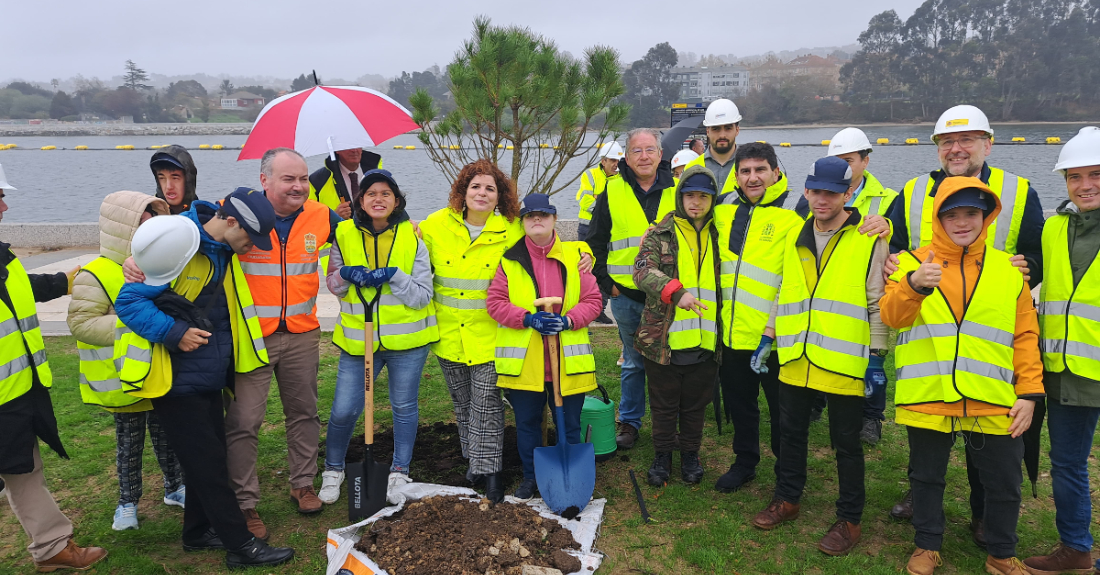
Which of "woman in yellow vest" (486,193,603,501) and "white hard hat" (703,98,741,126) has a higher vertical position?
"white hard hat" (703,98,741,126)

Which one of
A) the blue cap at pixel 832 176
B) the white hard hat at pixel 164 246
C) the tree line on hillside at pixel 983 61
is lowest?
the white hard hat at pixel 164 246

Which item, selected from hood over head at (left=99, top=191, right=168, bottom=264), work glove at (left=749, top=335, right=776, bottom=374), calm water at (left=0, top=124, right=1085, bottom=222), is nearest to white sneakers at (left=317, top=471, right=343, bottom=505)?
hood over head at (left=99, top=191, right=168, bottom=264)

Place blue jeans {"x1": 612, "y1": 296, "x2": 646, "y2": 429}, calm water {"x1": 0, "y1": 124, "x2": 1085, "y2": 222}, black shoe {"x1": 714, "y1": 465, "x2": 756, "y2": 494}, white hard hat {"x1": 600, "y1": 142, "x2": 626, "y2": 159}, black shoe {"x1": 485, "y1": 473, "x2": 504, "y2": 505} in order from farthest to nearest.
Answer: calm water {"x1": 0, "y1": 124, "x2": 1085, "y2": 222}, white hard hat {"x1": 600, "y1": 142, "x2": 626, "y2": 159}, blue jeans {"x1": 612, "y1": 296, "x2": 646, "y2": 429}, black shoe {"x1": 714, "y1": 465, "x2": 756, "y2": 494}, black shoe {"x1": 485, "y1": 473, "x2": 504, "y2": 505}

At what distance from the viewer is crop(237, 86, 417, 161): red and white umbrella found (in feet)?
13.9

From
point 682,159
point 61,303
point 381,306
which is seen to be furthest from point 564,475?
point 61,303

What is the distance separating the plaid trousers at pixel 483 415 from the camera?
4.20 meters

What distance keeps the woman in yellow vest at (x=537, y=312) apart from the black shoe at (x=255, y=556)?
1479mm

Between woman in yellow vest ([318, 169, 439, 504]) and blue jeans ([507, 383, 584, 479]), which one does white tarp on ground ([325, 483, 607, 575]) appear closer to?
blue jeans ([507, 383, 584, 479])

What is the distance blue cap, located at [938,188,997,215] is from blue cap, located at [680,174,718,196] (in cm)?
124

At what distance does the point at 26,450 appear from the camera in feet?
10.9

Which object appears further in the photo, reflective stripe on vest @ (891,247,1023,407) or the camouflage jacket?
the camouflage jacket

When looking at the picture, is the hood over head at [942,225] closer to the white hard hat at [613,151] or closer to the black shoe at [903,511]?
the black shoe at [903,511]

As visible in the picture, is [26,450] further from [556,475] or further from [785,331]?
[785,331]

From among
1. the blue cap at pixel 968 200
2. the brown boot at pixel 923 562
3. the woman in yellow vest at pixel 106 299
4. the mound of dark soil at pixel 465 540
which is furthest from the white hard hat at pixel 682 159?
the woman in yellow vest at pixel 106 299
